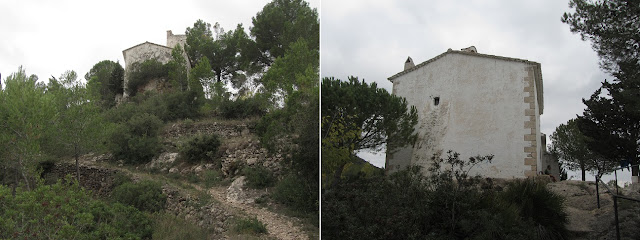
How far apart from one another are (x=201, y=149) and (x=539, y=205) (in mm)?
4149

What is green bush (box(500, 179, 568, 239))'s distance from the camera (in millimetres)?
3010

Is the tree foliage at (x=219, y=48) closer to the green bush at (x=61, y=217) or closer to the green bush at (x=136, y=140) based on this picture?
the green bush at (x=136, y=140)

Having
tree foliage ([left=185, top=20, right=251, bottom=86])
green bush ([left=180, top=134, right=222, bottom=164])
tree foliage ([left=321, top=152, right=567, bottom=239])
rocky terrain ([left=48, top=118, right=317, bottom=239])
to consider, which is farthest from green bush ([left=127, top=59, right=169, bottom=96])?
tree foliage ([left=321, top=152, right=567, bottom=239])

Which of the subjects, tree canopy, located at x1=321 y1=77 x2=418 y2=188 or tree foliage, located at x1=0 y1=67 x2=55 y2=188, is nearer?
tree foliage, located at x1=0 y1=67 x2=55 y2=188

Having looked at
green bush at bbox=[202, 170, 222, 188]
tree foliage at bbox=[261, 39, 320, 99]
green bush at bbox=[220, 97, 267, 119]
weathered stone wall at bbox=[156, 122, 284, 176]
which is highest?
tree foliage at bbox=[261, 39, 320, 99]

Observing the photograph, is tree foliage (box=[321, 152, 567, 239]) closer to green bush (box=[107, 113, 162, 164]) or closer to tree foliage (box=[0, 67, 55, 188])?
tree foliage (box=[0, 67, 55, 188])

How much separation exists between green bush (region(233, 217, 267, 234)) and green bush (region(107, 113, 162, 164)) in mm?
2151

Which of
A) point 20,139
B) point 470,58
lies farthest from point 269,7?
point 20,139

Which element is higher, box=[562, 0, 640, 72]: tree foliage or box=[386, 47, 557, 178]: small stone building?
box=[562, 0, 640, 72]: tree foliage

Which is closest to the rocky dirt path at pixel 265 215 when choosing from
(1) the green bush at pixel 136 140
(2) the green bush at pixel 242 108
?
(1) the green bush at pixel 136 140

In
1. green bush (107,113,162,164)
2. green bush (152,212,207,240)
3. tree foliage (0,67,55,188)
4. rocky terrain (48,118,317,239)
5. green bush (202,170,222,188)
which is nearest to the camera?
tree foliage (0,67,55,188)

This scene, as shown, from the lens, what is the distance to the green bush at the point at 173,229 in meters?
3.53

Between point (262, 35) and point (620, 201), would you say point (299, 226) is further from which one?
point (262, 35)

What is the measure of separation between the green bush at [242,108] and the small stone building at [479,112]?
2795 millimetres
